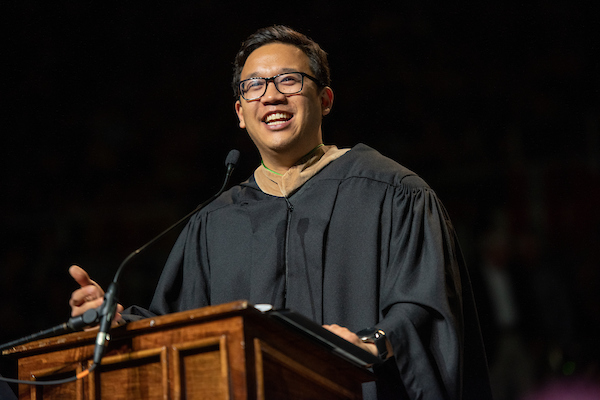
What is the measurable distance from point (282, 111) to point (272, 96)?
0.21ft

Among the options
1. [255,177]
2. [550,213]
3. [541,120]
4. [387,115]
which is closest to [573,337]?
[550,213]

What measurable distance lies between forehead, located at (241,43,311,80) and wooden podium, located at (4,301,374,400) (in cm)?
125

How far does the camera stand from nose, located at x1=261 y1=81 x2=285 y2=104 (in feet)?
7.88

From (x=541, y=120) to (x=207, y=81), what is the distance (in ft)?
10.3

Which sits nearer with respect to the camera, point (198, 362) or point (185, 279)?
point (198, 362)

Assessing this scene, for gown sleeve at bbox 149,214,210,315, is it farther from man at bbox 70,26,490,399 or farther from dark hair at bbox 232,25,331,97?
dark hair at bbox 232,25,331,97

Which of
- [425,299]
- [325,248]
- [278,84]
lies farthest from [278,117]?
[425,299]

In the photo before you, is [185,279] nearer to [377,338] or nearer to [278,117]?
[278,117]

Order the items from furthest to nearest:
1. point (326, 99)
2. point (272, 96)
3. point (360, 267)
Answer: point (326, 99) < point (272, 96) < point (360, 267)

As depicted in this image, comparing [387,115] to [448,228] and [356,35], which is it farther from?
[448,228]

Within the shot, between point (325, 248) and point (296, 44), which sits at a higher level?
point (296, 44)

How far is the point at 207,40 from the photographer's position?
6.32m

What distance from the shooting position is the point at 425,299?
1.87 m

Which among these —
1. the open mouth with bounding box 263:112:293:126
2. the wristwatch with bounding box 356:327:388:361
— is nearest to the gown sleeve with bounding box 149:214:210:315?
the open mouth with bounding box 263:112:293:126
